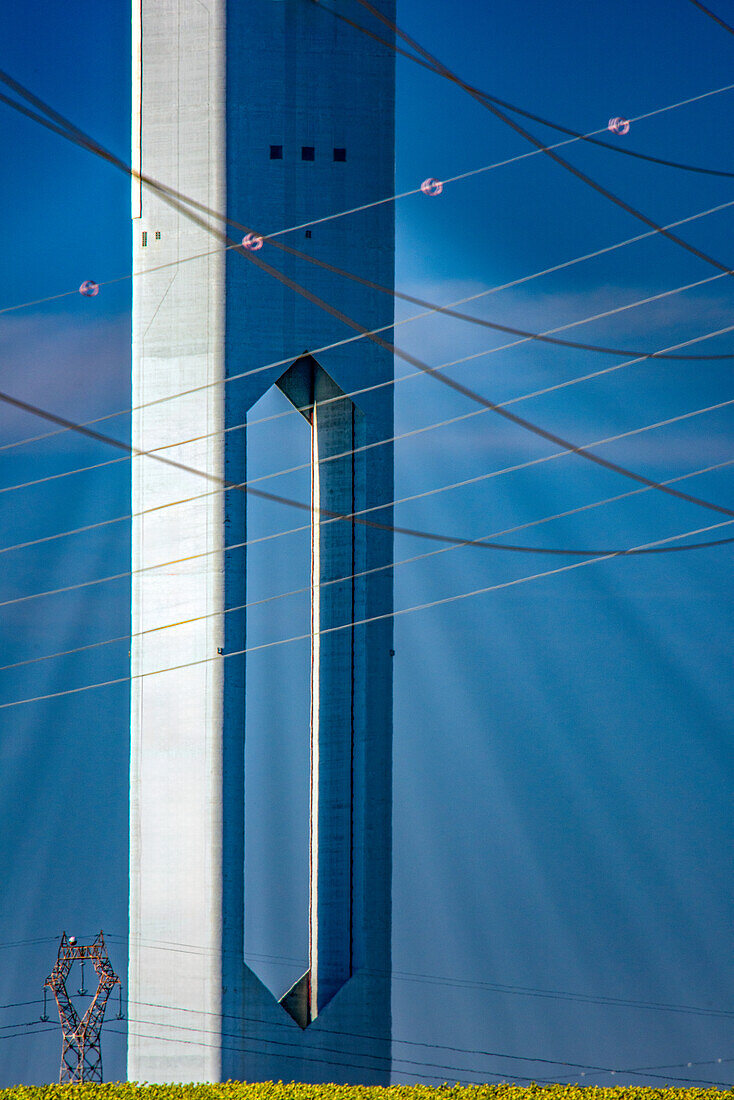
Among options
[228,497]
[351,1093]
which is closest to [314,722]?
[228,497]

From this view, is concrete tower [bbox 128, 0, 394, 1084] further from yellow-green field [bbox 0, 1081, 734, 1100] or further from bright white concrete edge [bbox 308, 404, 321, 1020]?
yellow-green field [bbox 0, 1081, 734, 1100]

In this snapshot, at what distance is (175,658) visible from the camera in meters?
21.5

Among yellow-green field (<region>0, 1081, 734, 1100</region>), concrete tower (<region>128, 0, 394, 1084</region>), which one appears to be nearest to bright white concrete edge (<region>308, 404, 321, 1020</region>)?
concrete tower (<region>128, 0, 394, 1084</region>)

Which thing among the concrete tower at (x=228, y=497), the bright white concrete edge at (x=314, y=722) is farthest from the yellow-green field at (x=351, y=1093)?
the bright white concrete edge at (x=314, y=722)

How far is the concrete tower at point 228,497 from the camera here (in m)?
21.1

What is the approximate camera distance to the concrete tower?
21.1 m

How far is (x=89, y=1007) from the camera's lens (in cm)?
2141

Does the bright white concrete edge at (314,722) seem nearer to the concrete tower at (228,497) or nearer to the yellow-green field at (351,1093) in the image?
the concrete tower at (228,497)

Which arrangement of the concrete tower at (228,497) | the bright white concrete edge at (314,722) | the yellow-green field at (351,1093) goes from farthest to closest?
the bright white concrete edge at (314,722) → the concrete tower at (228,497) → the yellow-green field at (351,1093)

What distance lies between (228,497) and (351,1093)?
363 inches

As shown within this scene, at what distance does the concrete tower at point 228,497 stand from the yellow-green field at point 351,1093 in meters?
4.46

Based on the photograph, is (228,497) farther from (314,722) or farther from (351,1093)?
(351,1093)

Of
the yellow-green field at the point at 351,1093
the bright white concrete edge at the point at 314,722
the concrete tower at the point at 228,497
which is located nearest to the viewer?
the yellow-green field at the point at 351,1093

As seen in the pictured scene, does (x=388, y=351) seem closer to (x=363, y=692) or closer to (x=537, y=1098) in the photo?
(x=363, y=692)
